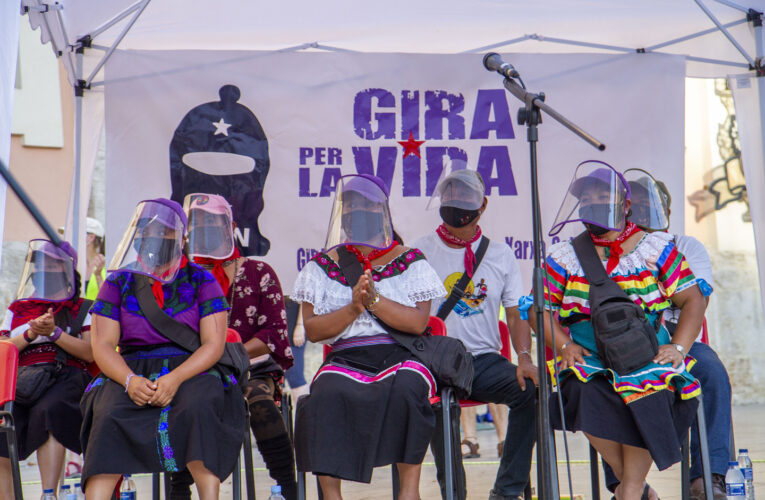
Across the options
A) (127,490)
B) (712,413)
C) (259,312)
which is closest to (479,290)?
(259,312)

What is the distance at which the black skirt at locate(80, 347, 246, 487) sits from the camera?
136 inches

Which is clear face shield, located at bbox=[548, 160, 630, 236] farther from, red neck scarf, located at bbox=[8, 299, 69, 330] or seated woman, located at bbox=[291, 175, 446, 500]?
red neck scarf, located at bbox=[8, 299, 69, 330]

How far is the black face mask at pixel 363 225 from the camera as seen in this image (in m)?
3.91

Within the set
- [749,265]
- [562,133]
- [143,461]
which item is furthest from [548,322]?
[749,265]

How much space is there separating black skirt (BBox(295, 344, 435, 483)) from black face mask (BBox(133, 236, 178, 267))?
Answer: 0.81 meters

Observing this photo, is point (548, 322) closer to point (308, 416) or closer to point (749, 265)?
point (308, 416)

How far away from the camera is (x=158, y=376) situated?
364 cm

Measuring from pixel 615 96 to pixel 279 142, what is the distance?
2.24 metres

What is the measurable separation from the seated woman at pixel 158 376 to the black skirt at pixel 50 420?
0.70 m

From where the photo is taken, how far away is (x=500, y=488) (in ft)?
14.2

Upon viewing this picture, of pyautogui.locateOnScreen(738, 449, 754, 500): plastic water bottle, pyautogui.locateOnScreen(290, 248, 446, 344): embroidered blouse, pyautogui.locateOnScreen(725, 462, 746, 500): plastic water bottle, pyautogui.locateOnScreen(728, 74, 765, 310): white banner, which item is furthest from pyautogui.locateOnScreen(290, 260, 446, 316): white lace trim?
pyautogui.locateOnScreen(728, 74, 765, 310): white banner

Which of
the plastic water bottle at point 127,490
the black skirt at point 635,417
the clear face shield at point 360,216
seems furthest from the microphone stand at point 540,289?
the plastic water bottle at point 127,490

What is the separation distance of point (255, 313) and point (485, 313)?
46.4 inches

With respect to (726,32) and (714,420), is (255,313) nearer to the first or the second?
(714,420)
